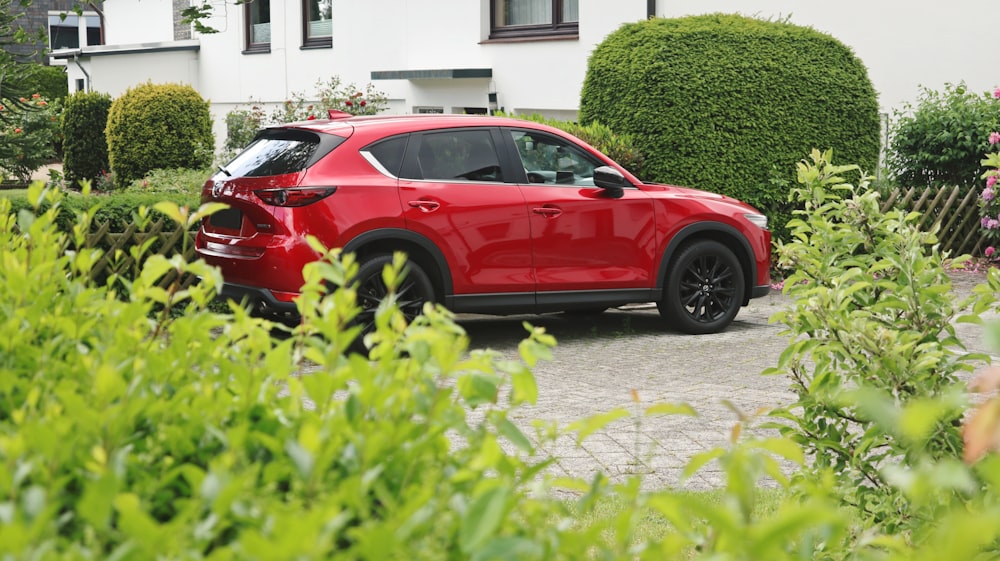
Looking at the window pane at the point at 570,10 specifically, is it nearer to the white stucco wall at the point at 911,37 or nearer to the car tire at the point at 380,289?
the white stucco wall at the point at 911,37

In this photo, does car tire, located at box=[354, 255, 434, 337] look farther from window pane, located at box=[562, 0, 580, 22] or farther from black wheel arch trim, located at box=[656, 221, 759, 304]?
window pane, located at box=[562, 0, 580, 22]

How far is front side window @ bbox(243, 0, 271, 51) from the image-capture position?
2423cm

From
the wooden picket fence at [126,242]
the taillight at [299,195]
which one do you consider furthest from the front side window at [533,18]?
the taillight at [299,195]

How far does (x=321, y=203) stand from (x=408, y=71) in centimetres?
1147

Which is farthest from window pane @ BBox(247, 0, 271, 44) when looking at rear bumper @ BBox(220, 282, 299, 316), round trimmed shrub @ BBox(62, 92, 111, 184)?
rear bumper @ BBox(220, 282, 299, 316)

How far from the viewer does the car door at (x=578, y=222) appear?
Result: 30.8 ft

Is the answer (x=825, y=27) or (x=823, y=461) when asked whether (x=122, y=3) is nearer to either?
(x=825, y=27)

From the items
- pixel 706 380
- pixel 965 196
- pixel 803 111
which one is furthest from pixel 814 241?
pixel 965 196

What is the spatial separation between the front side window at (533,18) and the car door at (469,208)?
338 inches

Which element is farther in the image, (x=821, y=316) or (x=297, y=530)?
(x=821, y=316)

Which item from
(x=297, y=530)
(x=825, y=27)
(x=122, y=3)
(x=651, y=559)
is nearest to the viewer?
(x=297, y=530)

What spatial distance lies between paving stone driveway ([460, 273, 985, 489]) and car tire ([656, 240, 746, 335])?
129 millimetres

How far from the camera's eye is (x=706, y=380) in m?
8.36

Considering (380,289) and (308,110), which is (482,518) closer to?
(380,289)
